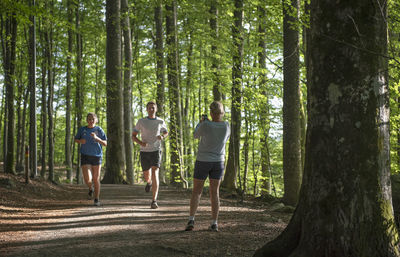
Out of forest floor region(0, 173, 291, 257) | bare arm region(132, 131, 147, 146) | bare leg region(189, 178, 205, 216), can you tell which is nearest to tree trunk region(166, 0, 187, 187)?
forest floor region(0, 173, 291, 257)

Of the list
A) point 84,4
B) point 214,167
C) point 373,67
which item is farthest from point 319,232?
point 84,4

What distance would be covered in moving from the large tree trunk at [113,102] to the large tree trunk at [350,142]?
1229cm

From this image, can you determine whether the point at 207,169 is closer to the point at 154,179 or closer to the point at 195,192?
the point at 195,192

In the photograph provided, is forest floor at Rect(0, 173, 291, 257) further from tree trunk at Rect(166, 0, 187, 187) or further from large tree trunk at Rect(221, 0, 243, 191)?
tree trunk at Rect(166, 0, 187, 187)

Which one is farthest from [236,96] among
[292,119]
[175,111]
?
[175,111]

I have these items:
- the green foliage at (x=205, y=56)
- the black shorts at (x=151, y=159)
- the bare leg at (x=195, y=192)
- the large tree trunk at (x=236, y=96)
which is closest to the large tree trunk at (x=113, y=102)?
the green foliage at (x=205, y=56)

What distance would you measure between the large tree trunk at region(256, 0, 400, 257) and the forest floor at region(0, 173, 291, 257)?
137 cm

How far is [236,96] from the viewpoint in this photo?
404 inches

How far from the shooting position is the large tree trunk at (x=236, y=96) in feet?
34.5

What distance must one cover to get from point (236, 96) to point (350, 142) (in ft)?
22.7

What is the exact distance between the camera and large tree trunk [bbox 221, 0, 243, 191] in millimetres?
10523

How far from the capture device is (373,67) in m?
3.53

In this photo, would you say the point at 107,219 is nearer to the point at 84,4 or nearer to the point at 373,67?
the point at 373,67

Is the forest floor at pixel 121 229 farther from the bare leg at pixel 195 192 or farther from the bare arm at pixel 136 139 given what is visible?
the bare arm at pixel 136 139
